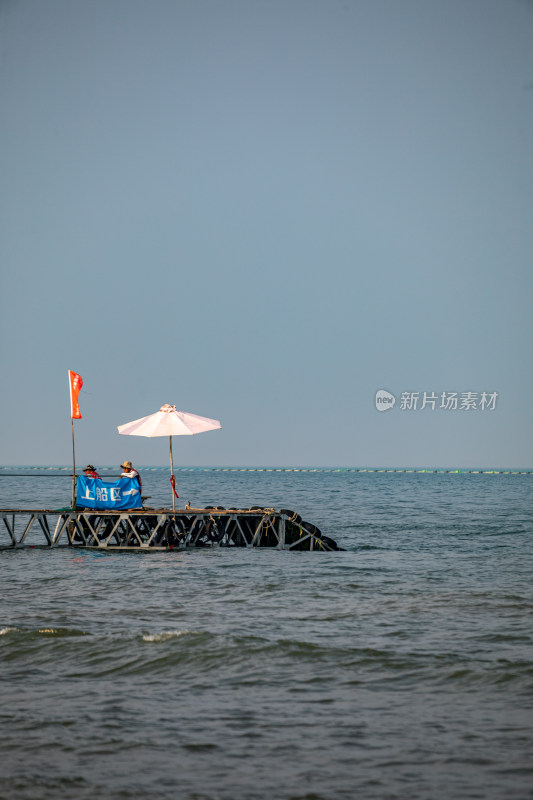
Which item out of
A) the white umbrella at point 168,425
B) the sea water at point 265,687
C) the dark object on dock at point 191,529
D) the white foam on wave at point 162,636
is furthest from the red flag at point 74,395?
the white foam on wave at point 162,636

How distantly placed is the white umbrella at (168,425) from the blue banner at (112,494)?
1414 millimetres

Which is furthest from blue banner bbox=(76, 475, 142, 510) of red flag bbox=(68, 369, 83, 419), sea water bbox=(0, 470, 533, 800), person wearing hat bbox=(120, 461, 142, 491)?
sea water bbox=(0, 470, 533, 800)

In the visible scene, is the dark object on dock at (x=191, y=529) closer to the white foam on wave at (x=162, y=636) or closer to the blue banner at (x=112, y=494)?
the blue banner at (x=112, y=494)

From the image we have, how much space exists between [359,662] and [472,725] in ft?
8.39

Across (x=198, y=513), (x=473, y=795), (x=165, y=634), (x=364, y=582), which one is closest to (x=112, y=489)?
(x=198, y=513)

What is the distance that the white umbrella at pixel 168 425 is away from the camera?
924 inches

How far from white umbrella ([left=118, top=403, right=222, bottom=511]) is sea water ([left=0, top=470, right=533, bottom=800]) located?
5508 millimetres

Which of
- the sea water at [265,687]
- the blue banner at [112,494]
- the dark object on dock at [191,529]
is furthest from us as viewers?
the dark object on dock at [191,529]

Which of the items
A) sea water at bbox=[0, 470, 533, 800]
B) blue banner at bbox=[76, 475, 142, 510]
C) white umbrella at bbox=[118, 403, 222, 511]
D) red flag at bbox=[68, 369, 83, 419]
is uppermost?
red flag at bbox=[68, 369, 83, 419]

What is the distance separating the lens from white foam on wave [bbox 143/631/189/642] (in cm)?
1170

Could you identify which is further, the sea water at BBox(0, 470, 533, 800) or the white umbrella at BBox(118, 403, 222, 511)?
the white umbrella at BBox(118, 403, 222, 511)

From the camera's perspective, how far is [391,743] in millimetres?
7555

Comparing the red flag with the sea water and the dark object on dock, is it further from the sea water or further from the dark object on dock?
the sea water

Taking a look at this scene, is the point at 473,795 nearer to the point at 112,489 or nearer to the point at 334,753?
the point at 334,753
